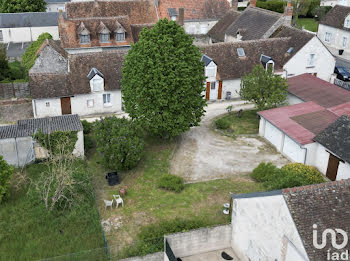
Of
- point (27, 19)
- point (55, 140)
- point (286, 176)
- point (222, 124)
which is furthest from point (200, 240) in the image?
point (27, 19)

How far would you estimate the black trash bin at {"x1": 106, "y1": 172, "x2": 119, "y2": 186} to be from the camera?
31.8 metres

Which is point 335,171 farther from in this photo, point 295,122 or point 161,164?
point 161,164

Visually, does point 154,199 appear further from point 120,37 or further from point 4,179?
point 120,37

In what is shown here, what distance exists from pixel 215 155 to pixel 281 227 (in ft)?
51.3

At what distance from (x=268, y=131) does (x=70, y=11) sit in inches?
1319

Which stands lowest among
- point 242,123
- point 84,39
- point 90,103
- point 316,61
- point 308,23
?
point 242,123

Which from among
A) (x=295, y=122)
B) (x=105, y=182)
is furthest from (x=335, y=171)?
(x=105, y=182)

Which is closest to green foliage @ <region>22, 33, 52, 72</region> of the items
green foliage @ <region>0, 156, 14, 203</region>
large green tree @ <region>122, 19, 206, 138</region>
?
large green tree @ <region>122, 19, 206, 138</region>

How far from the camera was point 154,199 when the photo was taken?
3012 centimetres

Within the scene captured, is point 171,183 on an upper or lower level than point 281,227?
lower

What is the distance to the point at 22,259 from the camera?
23844 mm

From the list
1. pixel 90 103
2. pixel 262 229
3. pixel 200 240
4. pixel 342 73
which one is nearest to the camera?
pixel 262 229

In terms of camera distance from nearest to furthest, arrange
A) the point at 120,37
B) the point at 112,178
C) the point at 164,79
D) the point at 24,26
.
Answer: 1. the point at 112,178
2. the point at 164,79
3. the point at 120,37
4. the point at 24,26

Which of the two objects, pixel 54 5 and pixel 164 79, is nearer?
pixel 164 79
